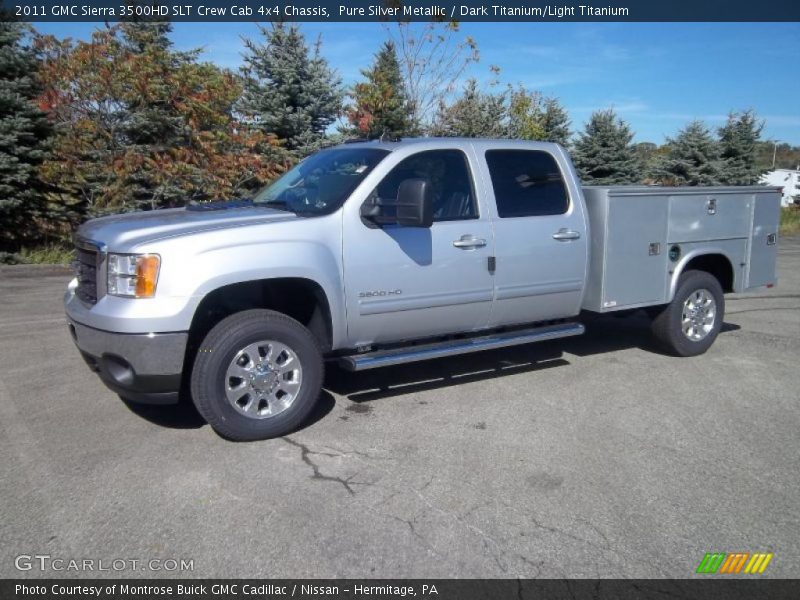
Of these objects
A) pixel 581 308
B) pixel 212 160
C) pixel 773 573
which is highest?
pixel 212 160

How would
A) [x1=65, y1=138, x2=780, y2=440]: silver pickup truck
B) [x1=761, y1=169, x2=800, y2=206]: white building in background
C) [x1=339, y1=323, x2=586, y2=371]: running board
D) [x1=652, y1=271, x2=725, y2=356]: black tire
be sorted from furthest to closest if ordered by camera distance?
[x1=761, y1=169, x2=800, y2=206]: white building in background
[x1=652, y1=271, x2=725, y2=356]: black tire
[x1=339, y1=323, x2=586, y2=371]: running board
[x1=65, y1=138, x2=780, y2=440]: silver pickup truck

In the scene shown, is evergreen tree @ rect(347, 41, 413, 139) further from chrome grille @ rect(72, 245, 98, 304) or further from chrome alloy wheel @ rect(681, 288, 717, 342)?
chrome grille @ rect(72, 245, 98, 304)

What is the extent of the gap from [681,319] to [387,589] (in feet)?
15.8

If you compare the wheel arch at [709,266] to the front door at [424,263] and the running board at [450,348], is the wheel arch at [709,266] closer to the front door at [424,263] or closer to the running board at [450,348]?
the running board at [450,348]

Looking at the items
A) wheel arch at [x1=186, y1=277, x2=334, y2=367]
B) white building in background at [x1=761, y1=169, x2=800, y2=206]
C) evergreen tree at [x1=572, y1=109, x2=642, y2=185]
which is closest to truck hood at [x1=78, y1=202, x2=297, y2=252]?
wheel arch at [x1=186, y1=277, x2=334, y2=367]

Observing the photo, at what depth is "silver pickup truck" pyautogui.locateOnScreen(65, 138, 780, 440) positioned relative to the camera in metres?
4.20

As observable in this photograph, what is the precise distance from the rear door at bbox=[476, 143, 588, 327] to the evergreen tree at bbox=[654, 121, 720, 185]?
1836 cm

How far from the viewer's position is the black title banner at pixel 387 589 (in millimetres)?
2859

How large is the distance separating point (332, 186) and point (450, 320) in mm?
1367

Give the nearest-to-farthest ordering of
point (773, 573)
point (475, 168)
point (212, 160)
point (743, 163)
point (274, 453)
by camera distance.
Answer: point (773, 573) → point (274, 453) → point (475, 168) → point (212, 160) → point (743, 163)

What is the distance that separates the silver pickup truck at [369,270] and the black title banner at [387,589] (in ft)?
4.84

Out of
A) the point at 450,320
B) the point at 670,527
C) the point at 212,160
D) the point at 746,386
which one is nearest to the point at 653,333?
the point at 746,386

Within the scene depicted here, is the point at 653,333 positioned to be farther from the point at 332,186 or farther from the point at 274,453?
the point at 274,453

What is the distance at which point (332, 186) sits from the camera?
513 centimetres
